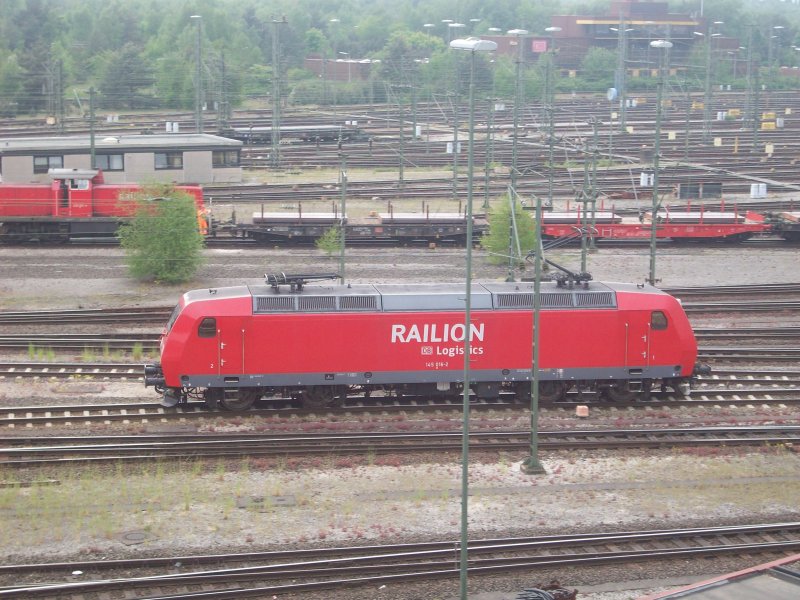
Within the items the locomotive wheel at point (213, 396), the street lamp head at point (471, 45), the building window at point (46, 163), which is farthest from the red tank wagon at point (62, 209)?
the street lamp head at point (471, 45)

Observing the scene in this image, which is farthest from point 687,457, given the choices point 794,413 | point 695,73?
point 695,73

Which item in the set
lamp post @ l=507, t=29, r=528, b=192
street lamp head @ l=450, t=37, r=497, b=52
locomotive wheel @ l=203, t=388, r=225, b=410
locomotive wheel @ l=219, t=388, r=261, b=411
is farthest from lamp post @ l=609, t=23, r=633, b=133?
street lamp head @ l=450, t=37, r=497, b=52

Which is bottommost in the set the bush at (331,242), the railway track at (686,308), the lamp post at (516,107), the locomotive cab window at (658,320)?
the railway track at (686,308)

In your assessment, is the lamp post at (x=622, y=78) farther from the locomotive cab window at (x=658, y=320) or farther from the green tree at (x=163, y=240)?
the locomotive cab window at (x=658, y=320)

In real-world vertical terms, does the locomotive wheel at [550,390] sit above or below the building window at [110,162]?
below

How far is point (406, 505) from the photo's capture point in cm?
1925

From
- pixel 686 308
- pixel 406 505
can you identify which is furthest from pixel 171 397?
pixel 686 308

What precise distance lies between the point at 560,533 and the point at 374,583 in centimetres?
349

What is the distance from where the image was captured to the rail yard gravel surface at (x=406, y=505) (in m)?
17.0

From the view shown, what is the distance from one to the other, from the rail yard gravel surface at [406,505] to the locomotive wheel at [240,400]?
65 cm

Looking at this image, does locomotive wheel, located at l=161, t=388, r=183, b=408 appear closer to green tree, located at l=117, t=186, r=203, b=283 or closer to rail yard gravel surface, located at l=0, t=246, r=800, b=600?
rail yard gravel surface, located at l=0, t=246, r=800, b=600

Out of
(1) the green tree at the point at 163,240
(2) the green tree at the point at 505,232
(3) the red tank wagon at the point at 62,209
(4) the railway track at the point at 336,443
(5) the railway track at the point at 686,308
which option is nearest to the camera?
(4) the railway track at the point at 336,443

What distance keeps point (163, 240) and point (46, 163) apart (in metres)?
16.7

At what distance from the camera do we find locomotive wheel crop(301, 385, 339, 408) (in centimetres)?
2433
